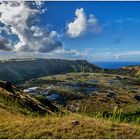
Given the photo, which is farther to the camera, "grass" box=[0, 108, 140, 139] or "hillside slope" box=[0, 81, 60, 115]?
"hillside slope" box=[0, 81, 60, 115]

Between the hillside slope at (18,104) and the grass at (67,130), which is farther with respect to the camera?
the hillside slope at (18,104)

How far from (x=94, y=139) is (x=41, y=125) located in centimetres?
360

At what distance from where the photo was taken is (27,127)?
694 inches

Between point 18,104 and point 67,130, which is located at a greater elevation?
point 67,130

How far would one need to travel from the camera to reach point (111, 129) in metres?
17.2

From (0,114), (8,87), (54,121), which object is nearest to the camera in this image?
(54,121)

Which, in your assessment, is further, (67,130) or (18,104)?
(18,104)

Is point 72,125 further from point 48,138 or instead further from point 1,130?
point 1,130

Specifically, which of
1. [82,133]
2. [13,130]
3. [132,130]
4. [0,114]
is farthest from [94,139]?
[0,114]

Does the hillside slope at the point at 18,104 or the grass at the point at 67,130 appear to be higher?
the grass at the point at 67,130

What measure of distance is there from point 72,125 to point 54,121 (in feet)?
4.20

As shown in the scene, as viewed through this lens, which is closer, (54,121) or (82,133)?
(82,133)

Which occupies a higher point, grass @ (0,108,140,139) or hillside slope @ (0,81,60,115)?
grass @ (0,108,140,139)

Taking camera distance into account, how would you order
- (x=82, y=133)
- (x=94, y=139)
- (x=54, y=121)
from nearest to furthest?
(x=94, y=139) < (x=82, y=133) < (x=54, y=121)
